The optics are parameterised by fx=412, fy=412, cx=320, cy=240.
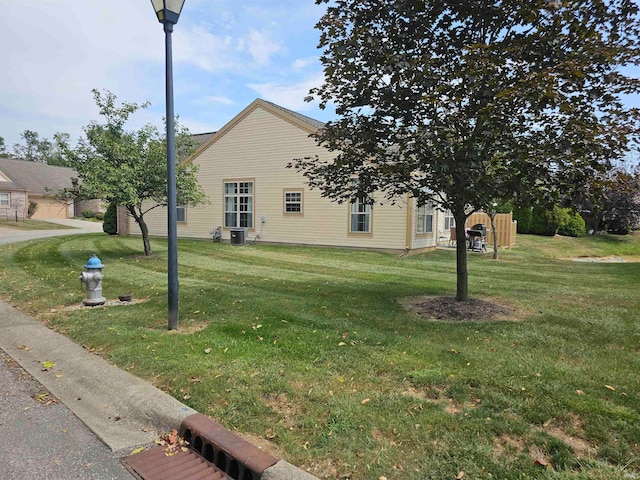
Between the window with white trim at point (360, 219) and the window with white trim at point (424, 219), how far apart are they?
6.14ft

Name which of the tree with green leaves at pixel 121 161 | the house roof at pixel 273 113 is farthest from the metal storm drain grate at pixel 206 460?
the house roof at pixel 273 113

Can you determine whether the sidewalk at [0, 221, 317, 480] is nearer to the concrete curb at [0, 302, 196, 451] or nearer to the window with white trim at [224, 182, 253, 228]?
the concrete curb at [0, 302, 196, 451]

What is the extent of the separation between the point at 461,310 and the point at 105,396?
181 inches

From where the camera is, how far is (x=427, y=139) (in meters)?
4.81

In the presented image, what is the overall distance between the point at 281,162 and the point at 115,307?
39.6 feet

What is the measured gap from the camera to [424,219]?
16297 millimetres

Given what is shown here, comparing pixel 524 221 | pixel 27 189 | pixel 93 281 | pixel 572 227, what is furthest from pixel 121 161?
pixel 27 189

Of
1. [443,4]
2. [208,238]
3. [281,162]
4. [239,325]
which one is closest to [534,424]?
[239,325]

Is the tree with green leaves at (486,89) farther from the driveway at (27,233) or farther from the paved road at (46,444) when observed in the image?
the driveway at (27,233)

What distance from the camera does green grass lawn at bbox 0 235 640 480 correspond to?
100.0 inches

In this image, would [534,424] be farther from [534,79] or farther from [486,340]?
[534,79]

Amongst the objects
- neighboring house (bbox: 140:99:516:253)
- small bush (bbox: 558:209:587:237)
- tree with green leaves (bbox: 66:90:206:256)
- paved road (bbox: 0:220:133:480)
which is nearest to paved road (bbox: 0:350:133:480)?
paved road (bbox: 0:220:133:480)

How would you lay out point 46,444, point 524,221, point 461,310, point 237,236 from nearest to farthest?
point 46,444 < point 461,310 < point 237,236 < point 524,221

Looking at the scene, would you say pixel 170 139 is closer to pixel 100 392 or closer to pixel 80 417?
pixel 100 392
